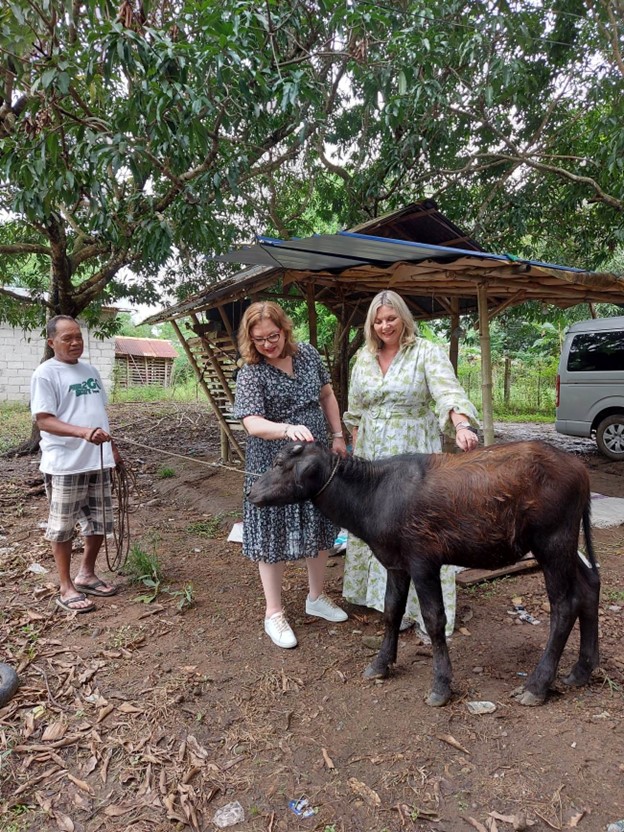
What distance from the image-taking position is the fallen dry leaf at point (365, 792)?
6.66 feet

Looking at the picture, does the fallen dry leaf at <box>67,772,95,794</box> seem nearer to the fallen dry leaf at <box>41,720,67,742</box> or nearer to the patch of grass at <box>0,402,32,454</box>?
the fallen dry leaf at <box>41,720,67,742</box>

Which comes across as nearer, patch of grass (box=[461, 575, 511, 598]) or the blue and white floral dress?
the blue and white floral dress

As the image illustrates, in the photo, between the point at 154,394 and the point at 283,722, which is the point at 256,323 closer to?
the point at 283,722

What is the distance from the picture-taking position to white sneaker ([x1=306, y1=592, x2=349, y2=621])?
3.40 m

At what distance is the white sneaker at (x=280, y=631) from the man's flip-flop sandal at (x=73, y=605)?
4.21 feet

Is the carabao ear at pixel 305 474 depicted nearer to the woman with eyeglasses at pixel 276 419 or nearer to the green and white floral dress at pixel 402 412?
the woman with eyeglasses at pixel 276 419

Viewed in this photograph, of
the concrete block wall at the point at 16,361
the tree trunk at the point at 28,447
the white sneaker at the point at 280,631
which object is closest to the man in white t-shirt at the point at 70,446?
the white sneaker at the point at 280,631

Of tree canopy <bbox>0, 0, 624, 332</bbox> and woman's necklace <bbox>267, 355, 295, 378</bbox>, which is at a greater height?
tree canopy <bbox>0, 0, 624, 332</bbox>

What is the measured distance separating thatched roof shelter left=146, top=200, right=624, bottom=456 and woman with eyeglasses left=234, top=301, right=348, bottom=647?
4.21ft

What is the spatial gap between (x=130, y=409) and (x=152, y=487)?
7.50m

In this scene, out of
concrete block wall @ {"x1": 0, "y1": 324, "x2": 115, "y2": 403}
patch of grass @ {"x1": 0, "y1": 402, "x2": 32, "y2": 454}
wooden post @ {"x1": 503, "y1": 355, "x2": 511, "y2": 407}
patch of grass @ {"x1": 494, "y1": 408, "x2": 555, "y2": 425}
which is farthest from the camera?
wooden post @ {"x1": 503, "y1": 355, "x2": 511, "y2": 407}

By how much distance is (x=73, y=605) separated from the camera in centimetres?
361

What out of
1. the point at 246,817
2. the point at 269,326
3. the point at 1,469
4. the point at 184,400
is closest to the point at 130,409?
the point at 184,400

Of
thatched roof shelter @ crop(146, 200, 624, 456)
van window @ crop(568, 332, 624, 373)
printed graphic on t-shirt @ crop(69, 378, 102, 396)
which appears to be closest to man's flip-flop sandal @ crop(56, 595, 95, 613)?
printed graphic on t-shirt @ crop(69, 378, 102, 396)
